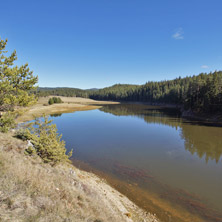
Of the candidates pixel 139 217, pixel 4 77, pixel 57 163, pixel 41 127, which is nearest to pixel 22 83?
pixel 4 77

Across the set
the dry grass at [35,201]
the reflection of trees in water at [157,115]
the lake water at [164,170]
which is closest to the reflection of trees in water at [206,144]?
the lake water at [164,170]

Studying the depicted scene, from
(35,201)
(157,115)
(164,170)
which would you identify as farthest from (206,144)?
(157,115)

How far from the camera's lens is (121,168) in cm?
1622

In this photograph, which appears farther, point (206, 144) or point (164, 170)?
point (206, 144)

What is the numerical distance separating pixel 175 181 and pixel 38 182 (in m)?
12.8

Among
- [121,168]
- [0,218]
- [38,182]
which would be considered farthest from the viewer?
[121,168]

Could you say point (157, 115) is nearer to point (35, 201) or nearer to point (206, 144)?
point (206, 144)

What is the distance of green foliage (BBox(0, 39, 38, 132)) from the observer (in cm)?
1043

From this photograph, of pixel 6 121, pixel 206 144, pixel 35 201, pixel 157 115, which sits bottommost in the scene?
pixel 206 144

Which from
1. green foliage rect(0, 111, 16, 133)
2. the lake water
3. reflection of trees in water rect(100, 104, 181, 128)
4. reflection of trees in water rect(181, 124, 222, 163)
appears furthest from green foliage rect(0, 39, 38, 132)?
reflection of trees in water rect(100, 104, 181, 128)

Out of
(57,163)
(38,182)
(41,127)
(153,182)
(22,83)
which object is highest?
(22,83)

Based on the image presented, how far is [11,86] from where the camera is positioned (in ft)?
34.1

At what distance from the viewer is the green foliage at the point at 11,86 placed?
34.2ft

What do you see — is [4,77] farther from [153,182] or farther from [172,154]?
[172,154]
